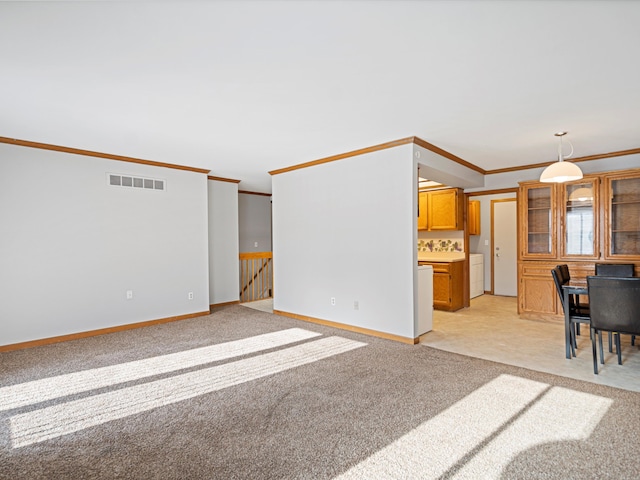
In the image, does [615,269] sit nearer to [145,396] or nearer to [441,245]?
[441,245]

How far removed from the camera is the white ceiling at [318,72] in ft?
6.21

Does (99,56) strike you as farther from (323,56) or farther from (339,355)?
(339,355)

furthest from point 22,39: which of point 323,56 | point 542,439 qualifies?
point 542,439

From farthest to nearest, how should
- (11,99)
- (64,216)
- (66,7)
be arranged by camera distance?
1. (64,216)
2. (11,99)
3. (66,7)

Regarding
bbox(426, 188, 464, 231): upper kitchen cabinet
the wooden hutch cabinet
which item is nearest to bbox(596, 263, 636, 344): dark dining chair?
the wooden hutch cabinet

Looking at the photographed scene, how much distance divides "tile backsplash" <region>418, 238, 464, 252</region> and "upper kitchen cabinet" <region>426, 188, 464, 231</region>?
0.38 metres

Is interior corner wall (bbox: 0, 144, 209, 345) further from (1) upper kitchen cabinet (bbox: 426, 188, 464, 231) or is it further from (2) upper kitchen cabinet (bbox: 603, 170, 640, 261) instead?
(2) upper kitchen cabinet (bbox: 603, 170, 640, 261)

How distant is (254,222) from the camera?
8.09 meters

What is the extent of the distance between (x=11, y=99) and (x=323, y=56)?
8.75 ft

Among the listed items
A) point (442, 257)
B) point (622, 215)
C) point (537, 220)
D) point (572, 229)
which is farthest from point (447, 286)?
point (622, 215)

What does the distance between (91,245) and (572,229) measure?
21.7 feet

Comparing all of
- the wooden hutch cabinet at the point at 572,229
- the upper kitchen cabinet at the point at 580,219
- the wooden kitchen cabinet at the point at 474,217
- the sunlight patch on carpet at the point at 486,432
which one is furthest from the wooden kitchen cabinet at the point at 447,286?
the sunlight patch on carpet at the point at 486,432

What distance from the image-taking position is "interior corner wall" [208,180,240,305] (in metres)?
6.39

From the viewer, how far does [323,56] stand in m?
2.31
